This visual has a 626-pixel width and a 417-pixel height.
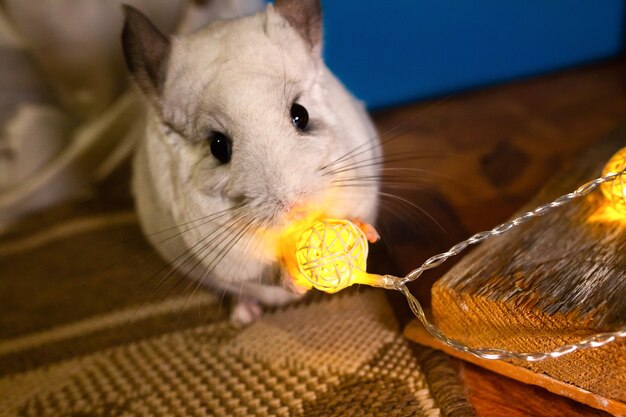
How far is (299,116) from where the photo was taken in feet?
3.14

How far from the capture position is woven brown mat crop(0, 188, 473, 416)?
3.30 ft

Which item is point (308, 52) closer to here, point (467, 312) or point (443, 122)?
point (467, 312)

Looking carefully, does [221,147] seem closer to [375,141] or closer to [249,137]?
[249,137]

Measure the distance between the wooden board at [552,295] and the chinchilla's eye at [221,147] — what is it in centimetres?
42

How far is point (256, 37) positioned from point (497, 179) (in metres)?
0.85

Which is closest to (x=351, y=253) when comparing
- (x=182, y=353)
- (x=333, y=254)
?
(x=333, y=254)

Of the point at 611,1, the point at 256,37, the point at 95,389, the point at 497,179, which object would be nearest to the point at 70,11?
the point at 256,37

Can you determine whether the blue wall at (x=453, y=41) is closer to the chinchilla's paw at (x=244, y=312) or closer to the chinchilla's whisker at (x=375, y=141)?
the chinchilla's whisker at (x=375, y=141)

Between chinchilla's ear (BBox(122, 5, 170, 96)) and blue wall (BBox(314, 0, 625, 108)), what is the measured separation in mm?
868

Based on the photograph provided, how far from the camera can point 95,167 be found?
6.13 ft

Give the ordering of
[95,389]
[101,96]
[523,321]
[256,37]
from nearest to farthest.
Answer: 1. [523,321]
2. [256,37]
3. [95,389]
4. [101,96]

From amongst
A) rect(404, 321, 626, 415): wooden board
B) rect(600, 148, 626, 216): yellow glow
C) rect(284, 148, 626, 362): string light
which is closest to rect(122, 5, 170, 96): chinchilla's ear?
rect(284, 148, 626, 362): string light

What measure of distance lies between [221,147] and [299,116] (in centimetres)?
14

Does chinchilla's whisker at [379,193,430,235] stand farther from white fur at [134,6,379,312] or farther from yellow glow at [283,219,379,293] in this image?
yellow glow at [283,219,379,293]
